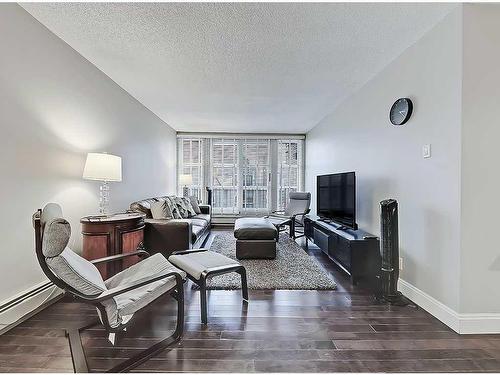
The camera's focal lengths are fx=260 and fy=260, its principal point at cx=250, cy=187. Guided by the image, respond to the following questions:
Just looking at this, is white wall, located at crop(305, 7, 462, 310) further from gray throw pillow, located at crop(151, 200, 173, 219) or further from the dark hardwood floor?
gray throw pillow, located at crop(151, 200, 173, 219)

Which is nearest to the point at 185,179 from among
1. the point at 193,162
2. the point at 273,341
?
the point at 193,162

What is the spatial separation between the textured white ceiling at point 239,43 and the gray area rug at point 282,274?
2487mm

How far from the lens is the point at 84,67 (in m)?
2.93

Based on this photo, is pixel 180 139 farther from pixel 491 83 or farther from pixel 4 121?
pixel 491 83

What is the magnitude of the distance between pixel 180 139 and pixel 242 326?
5.85 meters

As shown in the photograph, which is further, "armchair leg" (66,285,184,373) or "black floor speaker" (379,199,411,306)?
"black floor speaker" (379,199,411,306)

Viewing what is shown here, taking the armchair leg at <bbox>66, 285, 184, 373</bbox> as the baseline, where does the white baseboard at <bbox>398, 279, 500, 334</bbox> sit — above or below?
above

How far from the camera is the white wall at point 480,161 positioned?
200 centimetres

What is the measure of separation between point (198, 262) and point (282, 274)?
1.20m

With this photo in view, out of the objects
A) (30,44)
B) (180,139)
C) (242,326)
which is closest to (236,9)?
(30,44)

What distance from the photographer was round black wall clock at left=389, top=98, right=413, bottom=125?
8.53ft

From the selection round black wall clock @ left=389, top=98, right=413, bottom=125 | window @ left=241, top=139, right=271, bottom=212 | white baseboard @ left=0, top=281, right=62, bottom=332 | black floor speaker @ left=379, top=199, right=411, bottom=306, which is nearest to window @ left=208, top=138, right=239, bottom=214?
window @ left=241, top=139, right=271, bottom=212

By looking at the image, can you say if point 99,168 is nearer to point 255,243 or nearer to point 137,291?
point 137,291

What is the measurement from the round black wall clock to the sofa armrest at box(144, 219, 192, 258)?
2.80m
